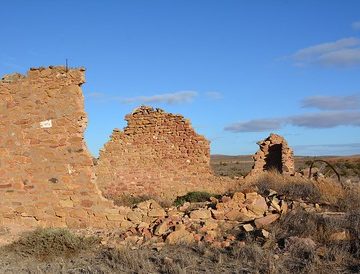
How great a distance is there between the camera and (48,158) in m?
9.34

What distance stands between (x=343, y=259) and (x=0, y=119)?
23.5 feet

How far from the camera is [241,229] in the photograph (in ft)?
26.8

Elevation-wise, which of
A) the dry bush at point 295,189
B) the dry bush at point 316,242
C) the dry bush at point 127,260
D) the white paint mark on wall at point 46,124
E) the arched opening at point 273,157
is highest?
the white paint mark on wall at point 46,124

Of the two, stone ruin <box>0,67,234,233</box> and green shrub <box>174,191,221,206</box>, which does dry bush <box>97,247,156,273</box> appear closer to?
stone ruin <box>0,67,234,233</box>

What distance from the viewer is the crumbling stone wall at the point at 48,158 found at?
915 cm

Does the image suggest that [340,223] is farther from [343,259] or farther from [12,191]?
[12,191]

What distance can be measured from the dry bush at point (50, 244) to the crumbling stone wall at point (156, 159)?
842cm

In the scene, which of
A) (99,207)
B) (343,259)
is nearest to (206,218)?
(99,207)

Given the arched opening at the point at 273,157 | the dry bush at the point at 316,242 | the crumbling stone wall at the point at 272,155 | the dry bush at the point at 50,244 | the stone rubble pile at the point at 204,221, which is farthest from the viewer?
the arched opening at the point at 273,157

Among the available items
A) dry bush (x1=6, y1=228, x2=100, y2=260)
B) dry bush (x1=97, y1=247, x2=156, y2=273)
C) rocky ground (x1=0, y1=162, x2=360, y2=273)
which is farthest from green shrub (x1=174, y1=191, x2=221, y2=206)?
dry bush (x1=97, y1=247, x2=156, y2=273)

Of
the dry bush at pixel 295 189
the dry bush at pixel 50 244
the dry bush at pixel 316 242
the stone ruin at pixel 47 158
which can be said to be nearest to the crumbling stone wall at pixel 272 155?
the dry bush at pixel 295 189

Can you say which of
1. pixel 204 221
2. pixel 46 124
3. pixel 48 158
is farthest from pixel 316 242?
pixel 46 124

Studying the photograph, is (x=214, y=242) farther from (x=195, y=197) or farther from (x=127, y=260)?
(x=195, y=197)

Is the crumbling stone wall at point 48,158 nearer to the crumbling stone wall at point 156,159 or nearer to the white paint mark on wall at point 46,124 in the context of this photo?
the white paint mark on wall at point 46,124
